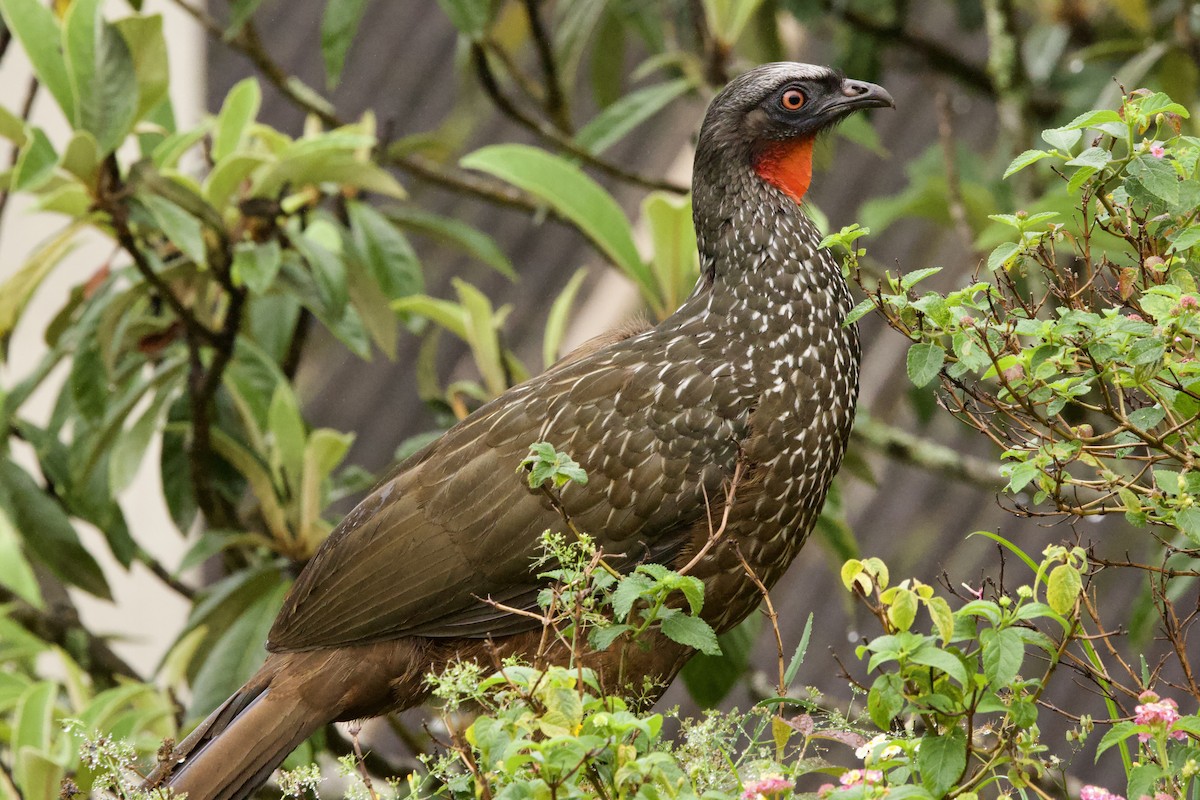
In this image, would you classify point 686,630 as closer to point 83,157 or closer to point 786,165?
point 786,165

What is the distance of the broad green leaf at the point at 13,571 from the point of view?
3750 mm

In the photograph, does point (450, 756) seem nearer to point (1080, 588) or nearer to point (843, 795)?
point (843, 795)

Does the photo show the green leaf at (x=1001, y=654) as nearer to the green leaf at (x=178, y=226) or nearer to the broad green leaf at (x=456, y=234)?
the green leaf at (x=178, y=226)

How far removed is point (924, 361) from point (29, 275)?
2.59 metres

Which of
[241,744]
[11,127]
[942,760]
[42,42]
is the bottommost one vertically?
[241,744]

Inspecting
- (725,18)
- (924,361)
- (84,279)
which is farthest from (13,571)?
(84,279)

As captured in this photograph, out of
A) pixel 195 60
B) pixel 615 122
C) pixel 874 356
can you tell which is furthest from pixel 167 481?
pixel 195 60

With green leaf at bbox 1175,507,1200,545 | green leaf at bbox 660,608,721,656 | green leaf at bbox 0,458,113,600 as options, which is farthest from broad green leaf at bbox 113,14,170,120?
green leaf at bbox 1175,507,1200,545

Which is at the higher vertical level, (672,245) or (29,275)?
(29,275)

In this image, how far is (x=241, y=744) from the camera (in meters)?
2.55

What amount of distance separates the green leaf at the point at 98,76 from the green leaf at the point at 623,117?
1274 mm

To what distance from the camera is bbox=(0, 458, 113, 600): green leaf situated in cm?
370

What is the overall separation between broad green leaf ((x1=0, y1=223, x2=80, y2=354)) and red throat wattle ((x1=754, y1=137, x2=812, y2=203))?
1.73 metres

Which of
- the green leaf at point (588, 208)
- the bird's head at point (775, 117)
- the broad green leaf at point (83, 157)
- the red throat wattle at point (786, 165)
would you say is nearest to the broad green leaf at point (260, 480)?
the broad green leaf at point (83, 157)
